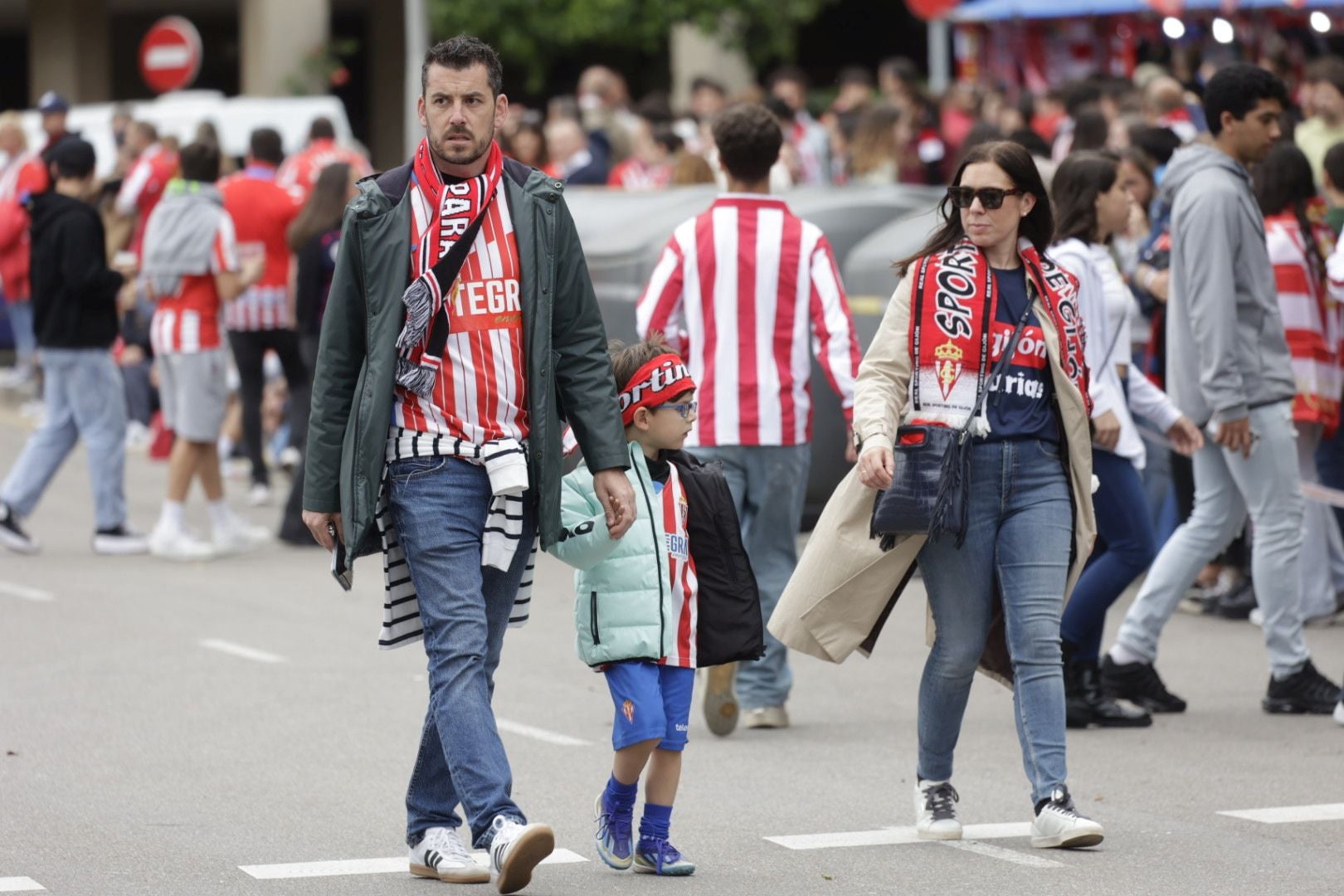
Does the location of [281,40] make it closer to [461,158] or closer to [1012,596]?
[1012,596]

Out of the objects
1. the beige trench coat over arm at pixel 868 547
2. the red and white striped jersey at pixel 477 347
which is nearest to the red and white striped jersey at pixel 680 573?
the beige trench coat over arm at pixel 868 547

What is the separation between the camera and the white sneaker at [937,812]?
6145 mm

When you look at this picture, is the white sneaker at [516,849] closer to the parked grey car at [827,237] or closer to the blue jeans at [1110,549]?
the blue jeans at [1110,549]

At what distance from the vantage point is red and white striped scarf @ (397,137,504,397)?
5344mm

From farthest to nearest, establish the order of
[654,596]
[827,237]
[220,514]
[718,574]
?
[220,514]
[827,237]
[718,574]
[654,596]

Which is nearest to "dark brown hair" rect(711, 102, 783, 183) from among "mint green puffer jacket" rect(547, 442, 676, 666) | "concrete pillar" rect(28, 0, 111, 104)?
"mint green puffer jacket" rect(547, 442, 676, 666)

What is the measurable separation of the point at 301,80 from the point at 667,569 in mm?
26951

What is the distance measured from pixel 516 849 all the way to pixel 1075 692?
3269 millimetres

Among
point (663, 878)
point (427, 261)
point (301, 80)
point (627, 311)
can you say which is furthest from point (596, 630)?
point (301, 80)

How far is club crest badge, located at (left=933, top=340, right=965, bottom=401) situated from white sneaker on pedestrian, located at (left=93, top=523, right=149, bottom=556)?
740 cm

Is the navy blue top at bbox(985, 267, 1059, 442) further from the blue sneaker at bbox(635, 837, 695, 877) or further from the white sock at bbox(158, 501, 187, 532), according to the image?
the white sock at bbox(158, 501, 187, 532)

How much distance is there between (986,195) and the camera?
241 inches

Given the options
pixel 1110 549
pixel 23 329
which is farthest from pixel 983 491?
pixel 23 329

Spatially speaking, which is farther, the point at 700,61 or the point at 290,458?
the point at 700,61
